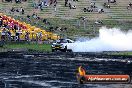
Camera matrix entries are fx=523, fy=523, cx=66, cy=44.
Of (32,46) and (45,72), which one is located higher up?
(45,72)

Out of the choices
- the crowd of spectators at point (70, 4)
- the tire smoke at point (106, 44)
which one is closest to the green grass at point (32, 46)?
the tire smoke at point (106, 44)

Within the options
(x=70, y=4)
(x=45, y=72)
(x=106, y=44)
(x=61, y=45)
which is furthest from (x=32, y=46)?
(x=45, y=72)

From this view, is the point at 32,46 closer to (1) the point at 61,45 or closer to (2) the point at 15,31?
(1) the point at 61,45

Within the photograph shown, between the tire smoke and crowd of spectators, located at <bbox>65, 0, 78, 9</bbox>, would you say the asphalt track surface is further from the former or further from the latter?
crowd of spectators, located at <bbox>65, 0, 78, 9</bbox>

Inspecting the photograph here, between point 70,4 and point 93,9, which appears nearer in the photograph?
point 93,9

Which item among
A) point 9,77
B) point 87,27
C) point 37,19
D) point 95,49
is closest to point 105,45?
point 95,49

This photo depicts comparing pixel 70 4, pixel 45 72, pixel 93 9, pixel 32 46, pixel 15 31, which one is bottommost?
pixel 32 46

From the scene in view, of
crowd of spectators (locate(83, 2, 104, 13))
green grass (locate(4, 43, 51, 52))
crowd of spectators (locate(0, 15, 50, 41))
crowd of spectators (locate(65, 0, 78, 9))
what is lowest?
green grass (locate(4, 43, 51, 52))

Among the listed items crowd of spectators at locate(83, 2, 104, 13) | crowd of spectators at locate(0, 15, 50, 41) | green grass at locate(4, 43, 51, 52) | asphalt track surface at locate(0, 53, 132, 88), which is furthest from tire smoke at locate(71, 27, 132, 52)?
asphalt track surface at locate(0, 53, 132, 88)

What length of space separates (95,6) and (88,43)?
43.2 ft

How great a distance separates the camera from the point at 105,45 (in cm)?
5775

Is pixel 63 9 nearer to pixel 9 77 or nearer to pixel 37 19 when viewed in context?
pixel 37 19

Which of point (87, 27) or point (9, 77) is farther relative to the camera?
point (87, 27)

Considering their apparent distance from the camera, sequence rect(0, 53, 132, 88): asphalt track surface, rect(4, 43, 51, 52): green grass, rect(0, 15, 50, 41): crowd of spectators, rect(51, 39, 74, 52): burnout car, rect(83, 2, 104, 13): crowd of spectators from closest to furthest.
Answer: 1. rect(0, 53, 132, 88): asphalt track surface
2. rect(51, 39, 74, 52): burnout car
3. rect(4, 43, 51, 52): green grass
4. rect(0, 15, 50, 41): crowd of spectators
5. rect(83, 2, 104, 13): crowd of spectators
